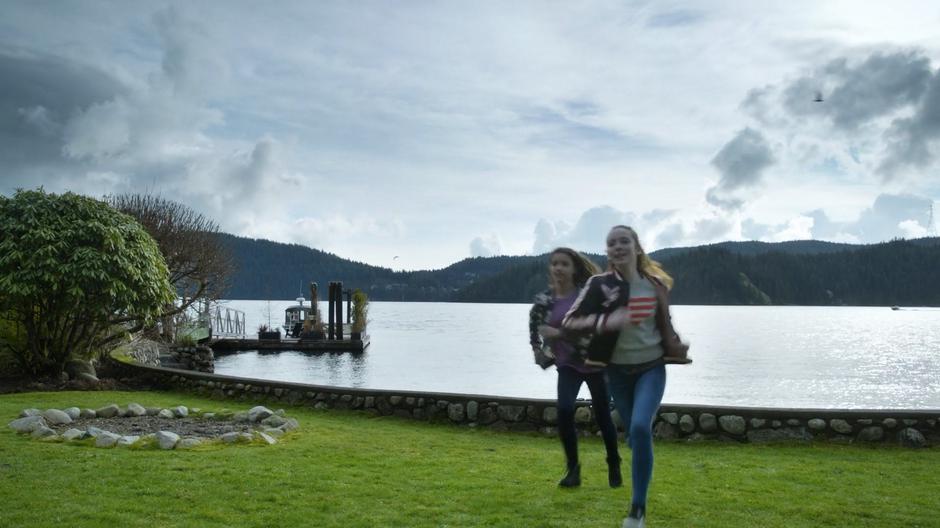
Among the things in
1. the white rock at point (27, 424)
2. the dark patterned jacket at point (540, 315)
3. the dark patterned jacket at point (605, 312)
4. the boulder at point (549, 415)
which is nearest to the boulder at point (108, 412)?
the white rock at point (27, 424)

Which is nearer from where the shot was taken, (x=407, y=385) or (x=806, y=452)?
(x=806, y=452)

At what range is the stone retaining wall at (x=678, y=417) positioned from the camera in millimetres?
9000

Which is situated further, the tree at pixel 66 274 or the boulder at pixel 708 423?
the tree at pixel 66 274

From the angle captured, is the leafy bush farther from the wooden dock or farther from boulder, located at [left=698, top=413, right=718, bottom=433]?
boulder, located at [left=698, top=413, right=718, bottom=433]

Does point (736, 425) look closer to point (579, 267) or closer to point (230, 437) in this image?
point (579, 267)

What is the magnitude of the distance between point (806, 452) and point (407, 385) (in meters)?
24.4

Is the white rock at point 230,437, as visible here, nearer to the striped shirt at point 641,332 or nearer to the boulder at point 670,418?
the boulder at point 670,418

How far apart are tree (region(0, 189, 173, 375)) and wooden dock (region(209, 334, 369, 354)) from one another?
31.2 meters

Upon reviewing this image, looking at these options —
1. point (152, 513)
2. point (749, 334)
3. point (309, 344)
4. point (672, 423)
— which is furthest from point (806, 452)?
point (749, 334)

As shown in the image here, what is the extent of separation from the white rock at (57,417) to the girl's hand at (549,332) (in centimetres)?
748

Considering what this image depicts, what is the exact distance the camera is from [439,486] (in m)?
6.48

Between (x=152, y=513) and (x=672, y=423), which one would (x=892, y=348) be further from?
(x=152, y=513)

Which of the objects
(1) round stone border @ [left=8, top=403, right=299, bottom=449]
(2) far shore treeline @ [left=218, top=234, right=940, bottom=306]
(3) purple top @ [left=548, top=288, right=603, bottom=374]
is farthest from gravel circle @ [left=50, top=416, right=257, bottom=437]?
(2) far shore treeline @ [left=218, top=234, right=940, bottom=306]

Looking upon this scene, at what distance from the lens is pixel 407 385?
32062 millimetres
